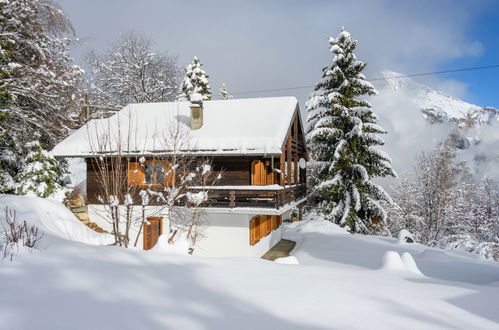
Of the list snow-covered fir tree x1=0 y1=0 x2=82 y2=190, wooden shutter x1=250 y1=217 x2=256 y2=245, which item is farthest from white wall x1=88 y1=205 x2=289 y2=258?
snow-covered fir tree x1=0 y1=0 x2=82 y2=190

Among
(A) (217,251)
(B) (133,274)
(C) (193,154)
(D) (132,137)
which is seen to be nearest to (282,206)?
(A) (217,251)

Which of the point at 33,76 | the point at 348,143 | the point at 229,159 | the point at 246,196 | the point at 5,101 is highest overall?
the point at 33,76

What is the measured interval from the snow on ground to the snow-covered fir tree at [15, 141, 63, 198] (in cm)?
1086

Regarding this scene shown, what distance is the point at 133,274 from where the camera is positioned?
4461mm

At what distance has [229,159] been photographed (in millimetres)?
15094

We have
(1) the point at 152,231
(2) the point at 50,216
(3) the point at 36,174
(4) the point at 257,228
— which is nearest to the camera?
(2) the point at 50,216

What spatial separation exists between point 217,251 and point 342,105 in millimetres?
11950

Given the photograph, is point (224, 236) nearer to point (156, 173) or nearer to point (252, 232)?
point (252, 232)

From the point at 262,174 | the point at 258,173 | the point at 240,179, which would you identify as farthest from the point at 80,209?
the point at 262,174

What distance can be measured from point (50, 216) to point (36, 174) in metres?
5.69

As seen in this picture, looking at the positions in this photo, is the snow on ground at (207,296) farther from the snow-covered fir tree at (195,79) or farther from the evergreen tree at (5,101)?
the snow-covered fir tree at (195,79)

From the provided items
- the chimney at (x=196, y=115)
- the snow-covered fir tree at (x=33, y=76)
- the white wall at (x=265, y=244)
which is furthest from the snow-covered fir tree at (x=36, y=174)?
the white wall at (x=265, y=244)

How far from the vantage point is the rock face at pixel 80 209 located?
15369mm

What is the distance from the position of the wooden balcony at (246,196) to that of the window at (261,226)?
1.10m
